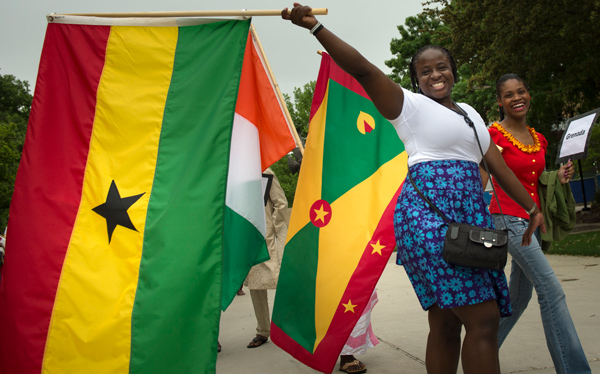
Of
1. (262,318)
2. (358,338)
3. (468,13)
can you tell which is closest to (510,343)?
(358,338)

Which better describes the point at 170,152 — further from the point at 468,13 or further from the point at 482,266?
the point at 468,13

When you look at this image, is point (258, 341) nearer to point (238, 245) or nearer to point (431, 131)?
point (238, 245)

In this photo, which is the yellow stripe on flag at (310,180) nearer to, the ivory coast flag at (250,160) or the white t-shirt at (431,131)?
the ivory coast flag at (250,160)

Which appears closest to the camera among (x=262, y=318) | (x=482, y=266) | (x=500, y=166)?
(x=482, y=266)

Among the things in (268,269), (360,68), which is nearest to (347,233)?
(268,269)

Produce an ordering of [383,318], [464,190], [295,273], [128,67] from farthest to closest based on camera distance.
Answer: [383,318] < [295,273] < [128,67] < [464,190]

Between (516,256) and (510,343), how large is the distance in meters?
1.51

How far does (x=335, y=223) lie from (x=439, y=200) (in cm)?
164

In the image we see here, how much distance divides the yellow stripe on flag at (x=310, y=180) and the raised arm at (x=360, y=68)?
1.67 meters

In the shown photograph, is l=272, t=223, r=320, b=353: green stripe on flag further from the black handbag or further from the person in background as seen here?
the black handbag

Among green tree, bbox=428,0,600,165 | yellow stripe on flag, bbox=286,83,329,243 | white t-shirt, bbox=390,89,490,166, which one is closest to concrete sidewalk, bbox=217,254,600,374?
yellow stripe on flag, bbox=286,83,329,243

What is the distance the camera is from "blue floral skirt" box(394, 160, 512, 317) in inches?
97.6

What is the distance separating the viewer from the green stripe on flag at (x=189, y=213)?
306cm

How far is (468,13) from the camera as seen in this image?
54.8ft
